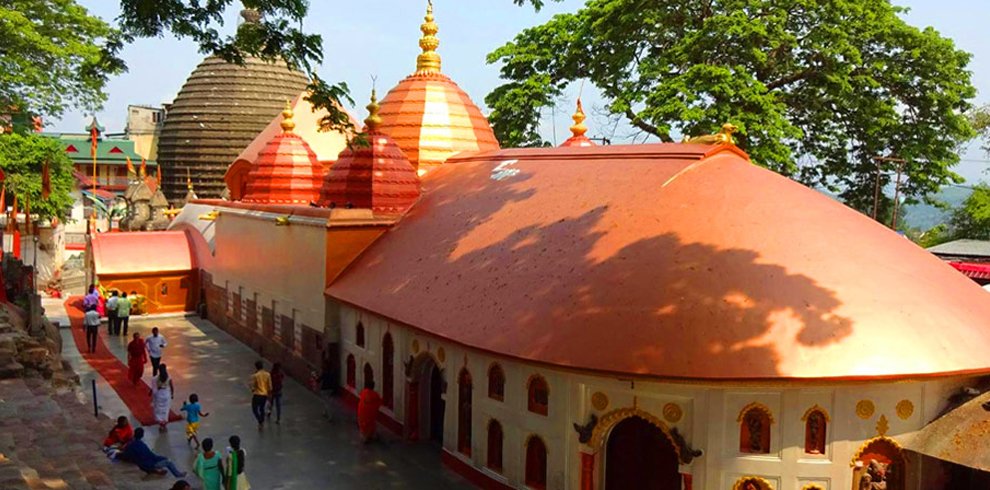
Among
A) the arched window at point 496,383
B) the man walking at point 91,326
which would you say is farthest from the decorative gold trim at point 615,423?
the man walking at point 91,326

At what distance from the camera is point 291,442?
46.6 ft

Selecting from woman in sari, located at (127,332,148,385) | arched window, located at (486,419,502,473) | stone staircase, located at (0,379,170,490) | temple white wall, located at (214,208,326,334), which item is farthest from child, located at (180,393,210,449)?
arched window, located at (486,419,502,473)

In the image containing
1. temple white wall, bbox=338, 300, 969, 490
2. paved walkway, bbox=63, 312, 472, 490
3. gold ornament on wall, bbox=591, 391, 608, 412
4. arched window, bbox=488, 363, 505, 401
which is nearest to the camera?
temple white wall, bbox=338, 300, 969, 490

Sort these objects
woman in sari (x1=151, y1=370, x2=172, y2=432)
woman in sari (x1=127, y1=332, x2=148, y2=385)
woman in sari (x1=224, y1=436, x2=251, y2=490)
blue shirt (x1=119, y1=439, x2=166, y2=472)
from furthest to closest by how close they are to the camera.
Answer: woman in sari (x1=127, y1=332, x2=148, y2=385) → woman in sari (x1=151, y1=370, x2=172, y2=432) → blue shirt (x1=119, y1=439, x2=166, y2=472) → woman in sari (x1=224, y1=436, x2=251, y2=490)

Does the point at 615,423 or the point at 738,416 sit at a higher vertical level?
the point at 738,416

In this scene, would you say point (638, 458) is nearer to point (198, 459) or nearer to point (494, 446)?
point (494, 446)

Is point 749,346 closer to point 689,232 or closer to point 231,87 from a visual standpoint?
A: point 689,232

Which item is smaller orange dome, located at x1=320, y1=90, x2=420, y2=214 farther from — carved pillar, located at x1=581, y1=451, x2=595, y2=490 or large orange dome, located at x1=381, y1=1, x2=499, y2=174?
carved pillar, located at x1=581, y1=451, x2=595, y2=490

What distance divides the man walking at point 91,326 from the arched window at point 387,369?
9.35m

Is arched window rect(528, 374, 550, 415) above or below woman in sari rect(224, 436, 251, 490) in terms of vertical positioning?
above

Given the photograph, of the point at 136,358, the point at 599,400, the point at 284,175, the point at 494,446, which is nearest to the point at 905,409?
the point at 599,400

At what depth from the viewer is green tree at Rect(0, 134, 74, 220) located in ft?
114

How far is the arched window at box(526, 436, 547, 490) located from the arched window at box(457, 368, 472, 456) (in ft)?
4.98

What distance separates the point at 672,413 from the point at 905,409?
2838 millimetres
